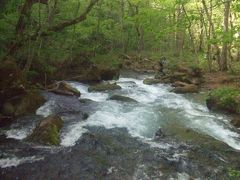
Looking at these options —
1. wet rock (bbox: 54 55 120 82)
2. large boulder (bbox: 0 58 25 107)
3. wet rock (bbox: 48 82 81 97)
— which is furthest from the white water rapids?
wet rock (bbox: 54 55 120 82)

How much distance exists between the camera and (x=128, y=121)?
13.5m

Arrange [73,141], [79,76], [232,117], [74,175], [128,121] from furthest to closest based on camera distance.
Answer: [79,76] < [232,117] < [128,121] < [73,141] < [74,175]

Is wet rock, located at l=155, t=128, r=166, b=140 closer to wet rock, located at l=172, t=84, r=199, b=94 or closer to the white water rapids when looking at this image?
the white water rapids

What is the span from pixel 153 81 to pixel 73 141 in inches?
522

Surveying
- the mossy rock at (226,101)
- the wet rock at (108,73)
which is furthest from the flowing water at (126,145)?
the wet rock at (108,73)

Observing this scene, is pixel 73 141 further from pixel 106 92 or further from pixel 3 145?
pixel 106 92

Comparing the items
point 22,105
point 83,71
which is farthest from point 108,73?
point 22,105

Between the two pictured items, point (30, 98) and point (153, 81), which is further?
point (153, 81)

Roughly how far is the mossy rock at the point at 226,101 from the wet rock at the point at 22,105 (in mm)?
7908

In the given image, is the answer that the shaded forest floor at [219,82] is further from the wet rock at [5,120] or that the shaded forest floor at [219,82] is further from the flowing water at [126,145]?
the wet rock at [5,120]

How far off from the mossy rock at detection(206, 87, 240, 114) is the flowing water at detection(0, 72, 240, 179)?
499 mm

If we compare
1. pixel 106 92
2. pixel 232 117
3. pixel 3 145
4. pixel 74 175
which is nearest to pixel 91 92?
pixel 106 92

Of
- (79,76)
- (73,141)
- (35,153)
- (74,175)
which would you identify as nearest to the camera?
(74,175)

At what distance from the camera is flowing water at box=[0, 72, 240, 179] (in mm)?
8914
